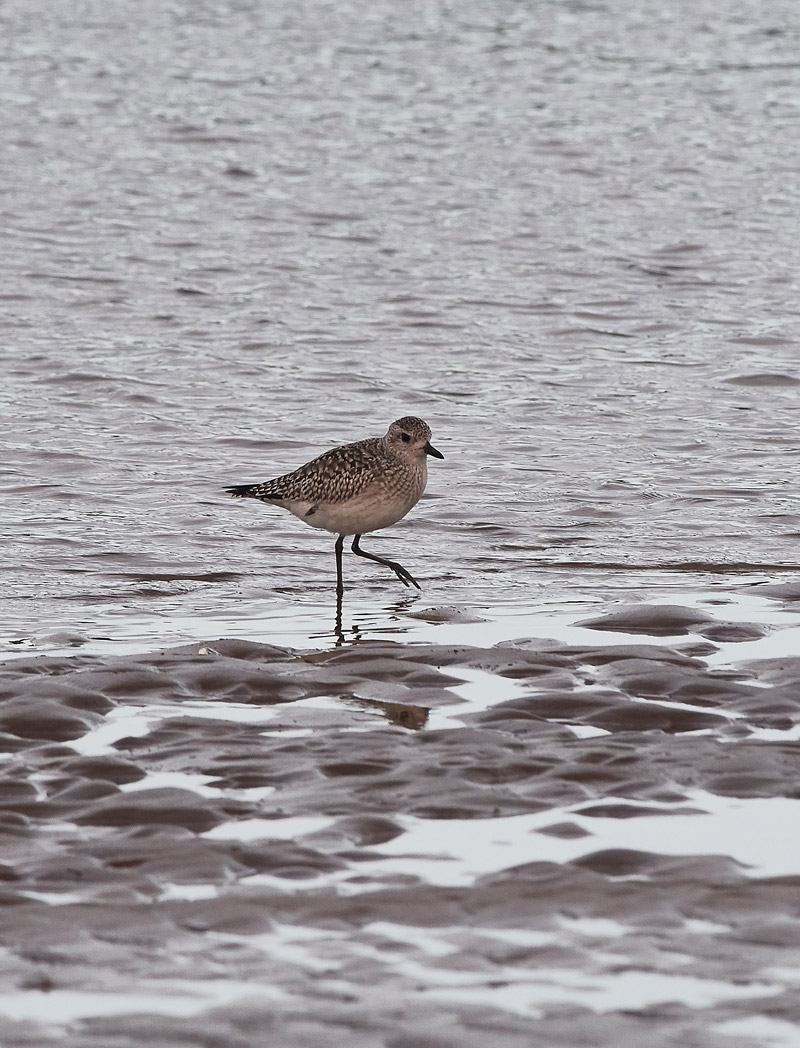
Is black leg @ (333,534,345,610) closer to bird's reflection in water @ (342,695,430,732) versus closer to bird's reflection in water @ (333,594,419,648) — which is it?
bird's reflection in water @ (333,594,419,648)

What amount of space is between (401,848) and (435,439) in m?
7.98

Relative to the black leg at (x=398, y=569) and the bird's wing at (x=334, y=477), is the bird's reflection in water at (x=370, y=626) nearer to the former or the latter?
the black leg at (x=398, y=569)

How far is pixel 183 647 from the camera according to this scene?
8.54 metres

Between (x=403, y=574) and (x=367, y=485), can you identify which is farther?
(x=403, y=574)

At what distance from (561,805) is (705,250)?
15.2 meters

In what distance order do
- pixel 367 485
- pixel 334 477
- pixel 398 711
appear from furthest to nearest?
pixel 334 477, pixel 367 485, pixel 398 711

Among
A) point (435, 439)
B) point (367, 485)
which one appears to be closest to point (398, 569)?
point (367, 485)

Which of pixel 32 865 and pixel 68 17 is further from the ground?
pixel 68 17

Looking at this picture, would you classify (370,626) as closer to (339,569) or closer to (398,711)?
(339,569)

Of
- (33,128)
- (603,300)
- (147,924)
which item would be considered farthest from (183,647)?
(33,128)

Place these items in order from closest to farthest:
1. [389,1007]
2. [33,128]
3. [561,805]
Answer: [389,1007] < [561,805] < [33,128]

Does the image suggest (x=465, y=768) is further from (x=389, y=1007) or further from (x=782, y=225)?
(x=782, y=225)

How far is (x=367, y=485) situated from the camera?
10141 mm

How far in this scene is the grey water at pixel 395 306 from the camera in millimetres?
11031
